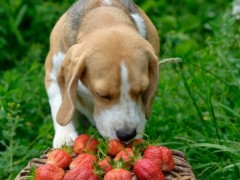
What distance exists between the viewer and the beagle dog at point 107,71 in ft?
13.9

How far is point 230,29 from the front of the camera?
5898 millimetres

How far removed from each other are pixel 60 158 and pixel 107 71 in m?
0.64

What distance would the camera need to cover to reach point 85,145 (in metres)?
4.11

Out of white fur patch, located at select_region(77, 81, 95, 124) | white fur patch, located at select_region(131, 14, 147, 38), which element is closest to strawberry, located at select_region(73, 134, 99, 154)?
white fur patch, located at select_region(77, 81, 95, 124)

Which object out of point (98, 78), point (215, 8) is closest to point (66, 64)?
point (98, 78)

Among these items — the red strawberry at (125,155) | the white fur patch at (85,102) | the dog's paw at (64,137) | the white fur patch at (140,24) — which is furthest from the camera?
the white fur patch at (140,24)

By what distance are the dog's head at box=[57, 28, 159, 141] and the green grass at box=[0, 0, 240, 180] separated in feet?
1.21

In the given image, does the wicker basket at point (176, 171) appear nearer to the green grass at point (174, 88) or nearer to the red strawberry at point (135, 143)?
the red strawberry at point (135, 143)

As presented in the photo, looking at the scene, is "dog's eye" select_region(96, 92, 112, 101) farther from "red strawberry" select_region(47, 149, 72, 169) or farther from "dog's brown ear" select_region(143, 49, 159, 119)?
"red strawberry" select_region(47, 149, 72, 169)

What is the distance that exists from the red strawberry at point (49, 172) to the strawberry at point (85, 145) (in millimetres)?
266

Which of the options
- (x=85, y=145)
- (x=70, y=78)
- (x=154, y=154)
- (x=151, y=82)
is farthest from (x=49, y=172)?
(x=151, y=82)

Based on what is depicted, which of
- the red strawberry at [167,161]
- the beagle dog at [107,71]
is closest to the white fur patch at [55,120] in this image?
the beagle dog at [107,71]

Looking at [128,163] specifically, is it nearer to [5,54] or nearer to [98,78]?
[98,78]

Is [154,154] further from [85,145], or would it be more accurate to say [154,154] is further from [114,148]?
[85,145]
